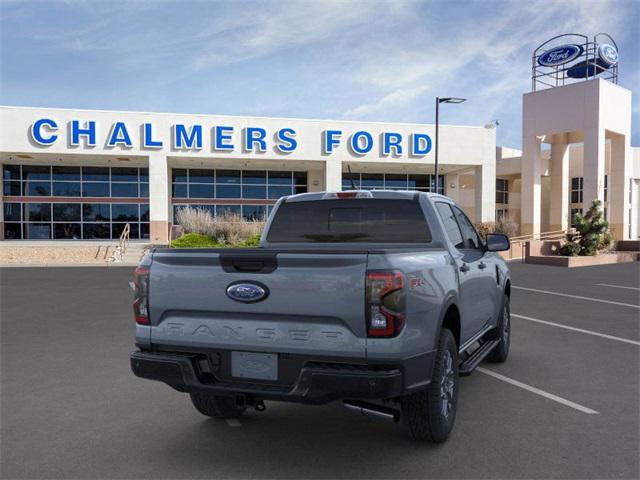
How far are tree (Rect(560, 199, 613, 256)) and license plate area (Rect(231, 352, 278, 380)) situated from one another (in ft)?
75.0

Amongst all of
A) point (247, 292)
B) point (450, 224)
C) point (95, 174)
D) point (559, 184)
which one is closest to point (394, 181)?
point (559, 184)

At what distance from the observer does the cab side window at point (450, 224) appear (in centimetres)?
501

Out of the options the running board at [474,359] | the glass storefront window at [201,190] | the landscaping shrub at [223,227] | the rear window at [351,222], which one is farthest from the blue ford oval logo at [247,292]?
the glass storefront window at [201,190]

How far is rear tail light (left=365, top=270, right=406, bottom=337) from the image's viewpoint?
3.28 metres

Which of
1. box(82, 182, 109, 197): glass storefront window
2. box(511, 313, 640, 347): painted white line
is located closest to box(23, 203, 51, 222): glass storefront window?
box(82, 182, 109, 197): glass storefront window

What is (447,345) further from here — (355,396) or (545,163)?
(545,163)

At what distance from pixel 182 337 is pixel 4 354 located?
178 inches

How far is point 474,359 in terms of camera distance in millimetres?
5008

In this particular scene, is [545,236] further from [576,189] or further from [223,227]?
[223,227]

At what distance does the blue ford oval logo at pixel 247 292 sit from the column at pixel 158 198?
2832cm

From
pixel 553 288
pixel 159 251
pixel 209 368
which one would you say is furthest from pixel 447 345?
pixel 553 288

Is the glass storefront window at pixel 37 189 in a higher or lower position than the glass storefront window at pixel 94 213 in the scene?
higher

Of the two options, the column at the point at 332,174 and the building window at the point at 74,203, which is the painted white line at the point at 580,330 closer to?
the column at the point at 332,174

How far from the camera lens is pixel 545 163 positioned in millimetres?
42125
